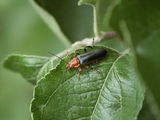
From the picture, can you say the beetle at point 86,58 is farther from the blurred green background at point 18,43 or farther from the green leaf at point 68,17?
the blurred green background at point 18,43

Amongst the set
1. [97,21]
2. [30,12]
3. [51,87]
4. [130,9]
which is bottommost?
[51,87]

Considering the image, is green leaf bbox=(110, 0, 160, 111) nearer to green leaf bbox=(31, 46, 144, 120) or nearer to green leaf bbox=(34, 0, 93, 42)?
green leaf bbox=(31, 46, 144, 120)

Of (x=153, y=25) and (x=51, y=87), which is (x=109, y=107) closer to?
(x=51, y=87)

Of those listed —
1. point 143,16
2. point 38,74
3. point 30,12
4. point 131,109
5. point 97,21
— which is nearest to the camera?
point 143,16

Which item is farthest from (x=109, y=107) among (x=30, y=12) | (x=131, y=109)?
(x=30, y=12)

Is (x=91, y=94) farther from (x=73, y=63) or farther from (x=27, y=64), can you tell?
(x=27, y=64)

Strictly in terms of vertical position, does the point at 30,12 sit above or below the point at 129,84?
above
